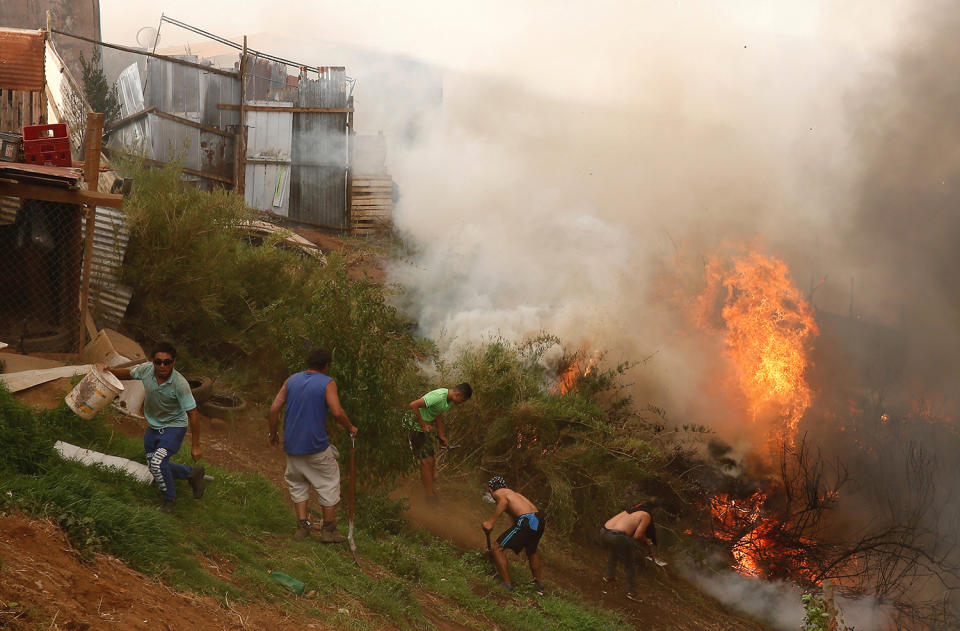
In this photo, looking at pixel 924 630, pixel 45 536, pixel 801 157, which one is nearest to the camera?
pixel 45 536

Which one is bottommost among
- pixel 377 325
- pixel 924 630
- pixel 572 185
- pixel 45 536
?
pixel 924 630

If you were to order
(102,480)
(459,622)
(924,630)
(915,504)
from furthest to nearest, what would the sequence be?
(915,504) → (924,630) → (459,622) → (102,480)

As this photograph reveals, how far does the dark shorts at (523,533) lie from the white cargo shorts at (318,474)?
2.10 m

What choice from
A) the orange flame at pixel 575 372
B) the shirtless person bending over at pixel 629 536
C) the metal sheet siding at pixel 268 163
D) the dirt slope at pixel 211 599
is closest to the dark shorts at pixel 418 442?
the dirt slope at pixel 211 599

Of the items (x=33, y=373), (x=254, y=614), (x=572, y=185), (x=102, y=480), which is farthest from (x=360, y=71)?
(x=254, y=614)

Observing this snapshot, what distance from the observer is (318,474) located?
5.98m

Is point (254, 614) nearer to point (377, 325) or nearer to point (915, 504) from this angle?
point (377, 325)

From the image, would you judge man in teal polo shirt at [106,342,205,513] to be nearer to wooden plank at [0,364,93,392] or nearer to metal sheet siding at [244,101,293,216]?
wooden plank at [0,364,93,392]

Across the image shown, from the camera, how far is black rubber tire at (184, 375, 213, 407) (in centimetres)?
906

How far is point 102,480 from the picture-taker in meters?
5.59

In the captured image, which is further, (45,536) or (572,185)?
(572,185)

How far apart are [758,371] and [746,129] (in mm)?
6945

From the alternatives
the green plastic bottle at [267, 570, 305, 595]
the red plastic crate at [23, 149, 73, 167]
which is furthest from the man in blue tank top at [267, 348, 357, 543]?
the red plastic crate at [23, 149, 73, 167]

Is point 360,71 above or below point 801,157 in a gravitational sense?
above
